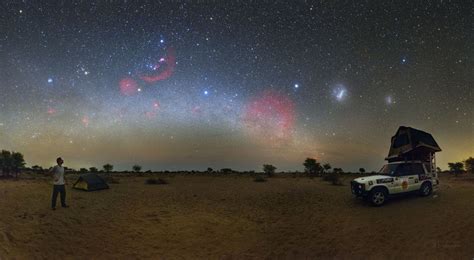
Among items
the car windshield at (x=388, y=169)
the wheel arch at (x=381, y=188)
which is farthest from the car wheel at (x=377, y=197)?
the car windshield at (x=388, y=169)

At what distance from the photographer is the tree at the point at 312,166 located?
173 feet

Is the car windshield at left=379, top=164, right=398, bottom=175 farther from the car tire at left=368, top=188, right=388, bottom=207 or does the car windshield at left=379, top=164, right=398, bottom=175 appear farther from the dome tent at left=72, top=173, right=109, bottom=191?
Result: the dome tent at left=72, top=173, right=109, bottom=191

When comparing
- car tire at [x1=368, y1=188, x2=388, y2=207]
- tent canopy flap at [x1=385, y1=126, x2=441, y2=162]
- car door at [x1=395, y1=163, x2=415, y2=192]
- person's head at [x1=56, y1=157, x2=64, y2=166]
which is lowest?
car tire at [x1=368, y1=188, x2=388, y2=207]

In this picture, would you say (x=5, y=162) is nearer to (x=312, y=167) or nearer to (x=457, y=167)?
(x=312, y=167)

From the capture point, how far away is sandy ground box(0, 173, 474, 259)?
10172 mm

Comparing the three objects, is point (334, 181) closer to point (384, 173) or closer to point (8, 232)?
point (384, 173)

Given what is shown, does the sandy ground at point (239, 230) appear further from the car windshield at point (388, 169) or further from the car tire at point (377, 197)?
the car windshield at point (388, 169)

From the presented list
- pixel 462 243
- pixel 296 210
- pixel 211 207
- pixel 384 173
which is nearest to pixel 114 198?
pixel 211 207

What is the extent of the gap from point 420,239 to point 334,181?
22.0 meters

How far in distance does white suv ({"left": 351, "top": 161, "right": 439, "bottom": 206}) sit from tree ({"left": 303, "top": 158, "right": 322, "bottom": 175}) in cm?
3404

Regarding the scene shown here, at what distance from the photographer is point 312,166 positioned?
52.9m

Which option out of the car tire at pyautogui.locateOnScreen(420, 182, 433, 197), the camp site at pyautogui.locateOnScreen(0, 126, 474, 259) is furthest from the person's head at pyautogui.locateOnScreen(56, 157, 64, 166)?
the car tire at pyautogui.locateOnScreen(420, 182, 433, 197)

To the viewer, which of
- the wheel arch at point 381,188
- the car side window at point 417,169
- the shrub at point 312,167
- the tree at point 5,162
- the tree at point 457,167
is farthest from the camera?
the shrub at point 312,167

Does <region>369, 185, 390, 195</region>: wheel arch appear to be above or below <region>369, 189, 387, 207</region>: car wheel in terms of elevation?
above
